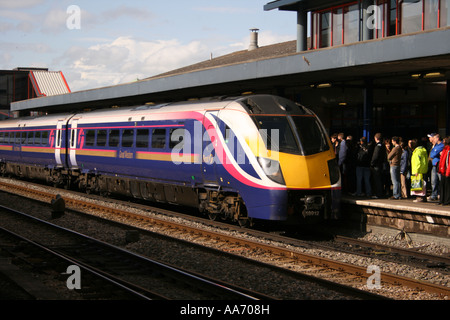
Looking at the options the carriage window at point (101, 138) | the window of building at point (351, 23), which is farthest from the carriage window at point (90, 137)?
the window of building at point (351, 23)

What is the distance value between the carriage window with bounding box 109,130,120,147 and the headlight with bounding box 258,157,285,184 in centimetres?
747

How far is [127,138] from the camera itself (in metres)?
18.2

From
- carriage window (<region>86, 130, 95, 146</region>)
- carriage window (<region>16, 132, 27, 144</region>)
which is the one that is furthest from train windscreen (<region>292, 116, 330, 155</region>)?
carriage window (<region>16, 132, 27, 144</region>)

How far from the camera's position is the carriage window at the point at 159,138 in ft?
53.1

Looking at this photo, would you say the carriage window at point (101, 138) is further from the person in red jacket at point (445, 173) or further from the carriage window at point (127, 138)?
the person in red jacket at point (445, 173)

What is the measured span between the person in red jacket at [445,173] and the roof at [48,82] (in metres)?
56.3

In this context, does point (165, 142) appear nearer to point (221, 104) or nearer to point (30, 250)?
point (221, 104)

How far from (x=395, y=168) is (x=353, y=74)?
3041mm

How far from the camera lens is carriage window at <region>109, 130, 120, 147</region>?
18766mm

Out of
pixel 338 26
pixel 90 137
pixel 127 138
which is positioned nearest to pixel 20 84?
pixel 90 137
